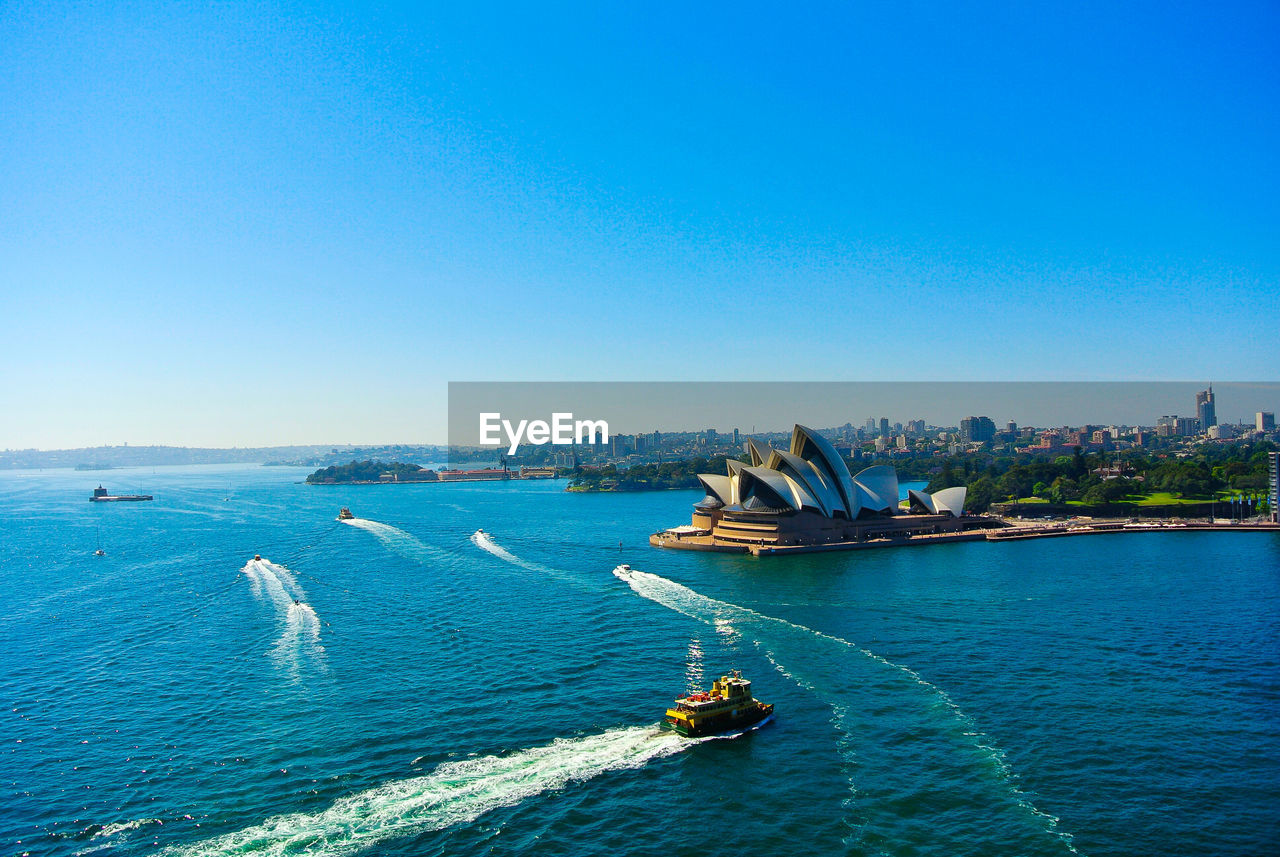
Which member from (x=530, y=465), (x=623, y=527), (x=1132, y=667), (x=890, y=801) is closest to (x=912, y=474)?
(x=623, y=527)

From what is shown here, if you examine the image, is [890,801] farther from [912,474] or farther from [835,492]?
[912,474]

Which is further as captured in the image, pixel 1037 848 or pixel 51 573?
pixel 51 573

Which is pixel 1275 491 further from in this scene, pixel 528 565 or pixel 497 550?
pixel 497 550

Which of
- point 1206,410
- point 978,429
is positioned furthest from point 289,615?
point 1206,410

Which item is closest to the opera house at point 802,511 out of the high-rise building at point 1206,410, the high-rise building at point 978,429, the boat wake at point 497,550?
the boat wake at point 497,550

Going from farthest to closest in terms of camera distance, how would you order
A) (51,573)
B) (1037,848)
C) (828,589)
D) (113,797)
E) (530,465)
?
(530,465) → (51,573) → (828,589) → (113,797) → (1037,848)

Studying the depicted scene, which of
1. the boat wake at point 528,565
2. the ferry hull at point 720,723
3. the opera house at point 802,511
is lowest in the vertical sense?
the ferry hull at point 720,723

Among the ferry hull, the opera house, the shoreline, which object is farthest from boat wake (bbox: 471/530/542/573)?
the ferry hull

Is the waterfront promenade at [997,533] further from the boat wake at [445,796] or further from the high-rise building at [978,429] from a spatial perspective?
the high-rise building at [978,429]

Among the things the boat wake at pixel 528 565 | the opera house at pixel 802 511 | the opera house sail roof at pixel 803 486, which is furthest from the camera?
the opera house sail roof at pixel 803 486
